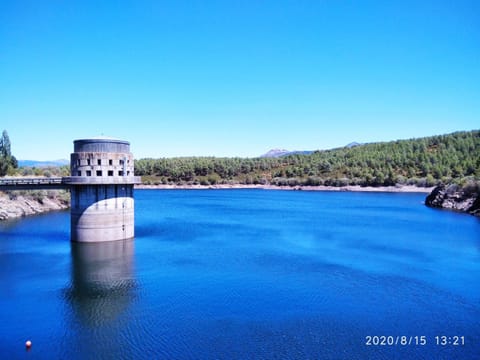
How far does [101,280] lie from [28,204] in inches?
2158

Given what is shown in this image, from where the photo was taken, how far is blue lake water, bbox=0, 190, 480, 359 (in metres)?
23.0

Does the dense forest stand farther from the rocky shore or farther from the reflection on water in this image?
the reflection on water

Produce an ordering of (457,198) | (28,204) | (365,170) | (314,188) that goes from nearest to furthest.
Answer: (28,204) < (457,198) < (314,188) < (365,170)

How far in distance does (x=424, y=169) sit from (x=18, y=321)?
543ft

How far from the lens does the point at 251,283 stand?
34.2 metres

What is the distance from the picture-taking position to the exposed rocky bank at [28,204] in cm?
7394

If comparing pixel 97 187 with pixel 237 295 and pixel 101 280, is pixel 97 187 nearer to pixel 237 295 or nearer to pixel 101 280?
pixel 101 280

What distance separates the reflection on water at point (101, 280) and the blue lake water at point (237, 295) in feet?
0.34

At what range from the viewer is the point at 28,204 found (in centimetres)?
8062

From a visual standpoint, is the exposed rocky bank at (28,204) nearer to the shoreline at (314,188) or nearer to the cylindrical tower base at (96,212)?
the cylindrical tower base at (96,212)

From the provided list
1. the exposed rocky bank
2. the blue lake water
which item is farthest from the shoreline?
the blue lake water

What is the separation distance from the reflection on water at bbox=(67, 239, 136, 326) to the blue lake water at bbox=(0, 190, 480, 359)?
0.34ft

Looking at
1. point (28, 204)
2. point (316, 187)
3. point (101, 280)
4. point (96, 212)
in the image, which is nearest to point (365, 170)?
point (316, 187)

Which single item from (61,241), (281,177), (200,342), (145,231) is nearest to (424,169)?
(281,177)
